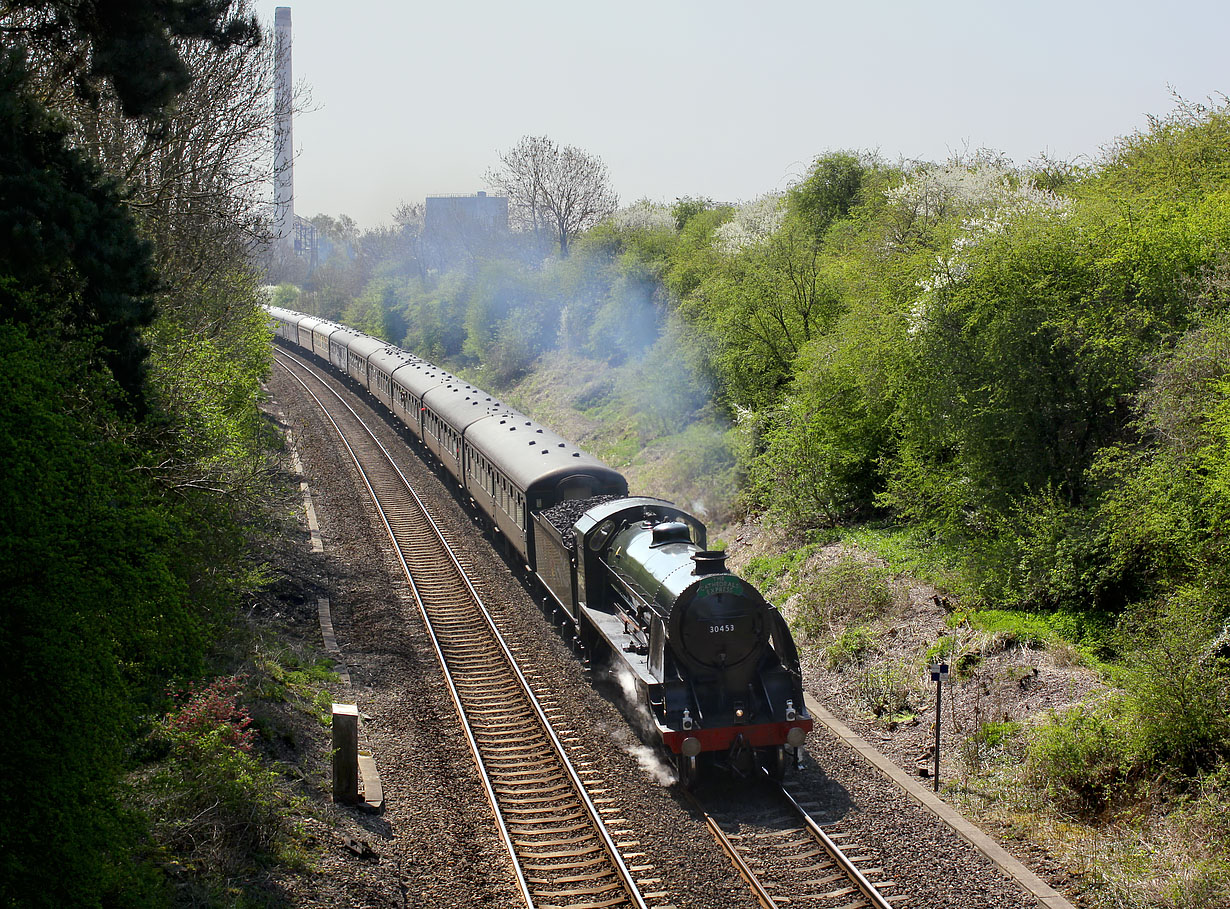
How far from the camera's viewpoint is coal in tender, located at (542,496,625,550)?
1623 centimetres

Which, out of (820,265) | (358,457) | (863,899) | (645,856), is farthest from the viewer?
(358,457)

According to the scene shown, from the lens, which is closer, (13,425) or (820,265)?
(13,425)

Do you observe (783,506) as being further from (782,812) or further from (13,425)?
(13,425)

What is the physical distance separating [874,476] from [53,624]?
18234 mm

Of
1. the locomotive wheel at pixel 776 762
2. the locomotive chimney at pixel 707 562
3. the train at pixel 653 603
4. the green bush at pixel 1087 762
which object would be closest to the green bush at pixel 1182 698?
the green bush at pixel 1087 762

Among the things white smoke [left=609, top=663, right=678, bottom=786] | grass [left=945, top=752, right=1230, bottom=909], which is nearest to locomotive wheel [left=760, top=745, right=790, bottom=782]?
white smoke [left=609, top=663, right=678, bottom=786]

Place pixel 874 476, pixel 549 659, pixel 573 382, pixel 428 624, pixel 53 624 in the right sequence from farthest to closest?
Result: 1. pixel 573 382
2. pixel 874 476
3. pixel 428 624
4. pixel 549 659
5. pixel 53 624

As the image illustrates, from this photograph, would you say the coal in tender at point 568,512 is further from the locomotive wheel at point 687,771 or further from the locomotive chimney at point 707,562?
the locomotive wheel at point 687,771

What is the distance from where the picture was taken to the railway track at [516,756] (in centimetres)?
983

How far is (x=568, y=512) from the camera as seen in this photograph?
17.2 meters

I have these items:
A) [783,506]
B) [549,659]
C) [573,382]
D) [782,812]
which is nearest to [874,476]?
[783,506]

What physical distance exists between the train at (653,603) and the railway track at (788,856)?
1.86 ft

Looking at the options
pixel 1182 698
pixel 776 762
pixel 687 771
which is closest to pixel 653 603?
pixel 687 771

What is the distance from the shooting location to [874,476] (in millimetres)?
21781
